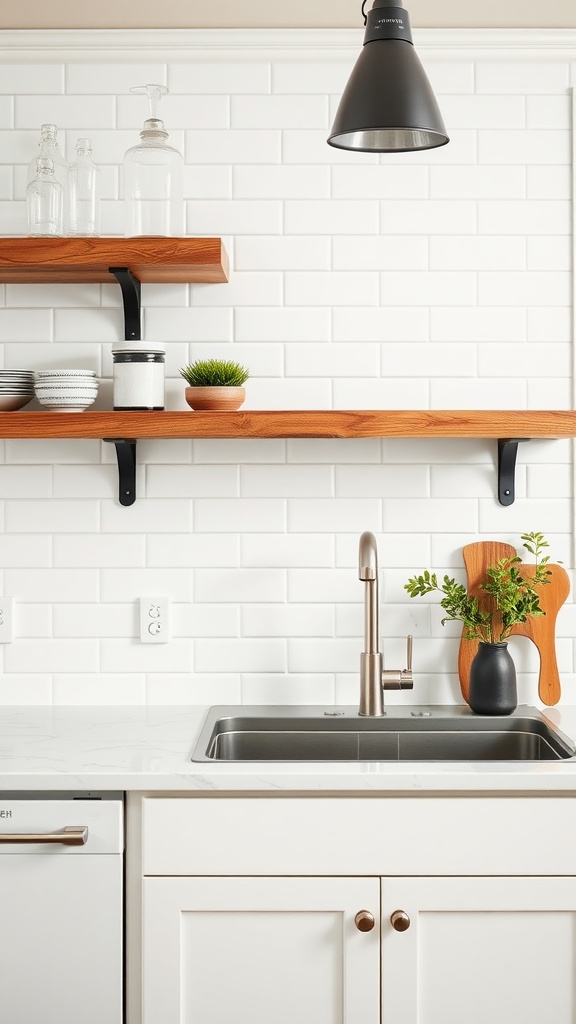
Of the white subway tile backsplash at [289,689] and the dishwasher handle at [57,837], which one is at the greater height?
the white subway tile backsplash at [289,689]

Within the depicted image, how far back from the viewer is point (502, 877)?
169cm

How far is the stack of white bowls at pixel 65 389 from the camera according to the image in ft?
6.83

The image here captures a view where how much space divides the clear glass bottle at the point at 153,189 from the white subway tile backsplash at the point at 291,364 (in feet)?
0.27

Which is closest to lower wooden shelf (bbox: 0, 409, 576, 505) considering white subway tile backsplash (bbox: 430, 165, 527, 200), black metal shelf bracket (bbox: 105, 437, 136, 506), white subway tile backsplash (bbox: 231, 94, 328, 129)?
black metal shelf bracket (bbox: 105, 437, 136, 506)

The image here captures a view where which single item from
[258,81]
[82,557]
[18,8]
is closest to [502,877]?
[82,557]

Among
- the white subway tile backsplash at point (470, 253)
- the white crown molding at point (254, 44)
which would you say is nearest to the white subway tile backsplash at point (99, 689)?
the white subway tile backsplash at point (470, 253)

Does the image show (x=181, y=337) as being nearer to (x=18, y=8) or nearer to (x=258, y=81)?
(x=258, y=81)

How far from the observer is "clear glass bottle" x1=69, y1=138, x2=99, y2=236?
218cm

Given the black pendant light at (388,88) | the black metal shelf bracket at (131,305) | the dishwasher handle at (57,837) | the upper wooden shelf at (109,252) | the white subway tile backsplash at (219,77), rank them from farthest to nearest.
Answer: the white subway tile backsplash at (219,77)
the black metal shelf bracket at (131,305)
the upper wooden shelf at (109,252)
the dishwasher handle at (57,837)
the black pendant light at (388,88)

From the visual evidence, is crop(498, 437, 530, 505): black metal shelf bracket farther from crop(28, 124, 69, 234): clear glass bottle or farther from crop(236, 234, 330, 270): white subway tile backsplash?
crop(28, 124, 69, 234): clear glass bottle

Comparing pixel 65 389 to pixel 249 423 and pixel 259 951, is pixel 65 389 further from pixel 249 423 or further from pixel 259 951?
pixel 259 951

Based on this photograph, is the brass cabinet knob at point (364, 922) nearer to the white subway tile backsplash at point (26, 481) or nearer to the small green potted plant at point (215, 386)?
the small green potted plant at point (215, 386)

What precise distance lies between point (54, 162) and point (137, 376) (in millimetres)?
543

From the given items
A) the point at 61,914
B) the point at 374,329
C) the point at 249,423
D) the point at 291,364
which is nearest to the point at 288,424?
the point at 249,423
